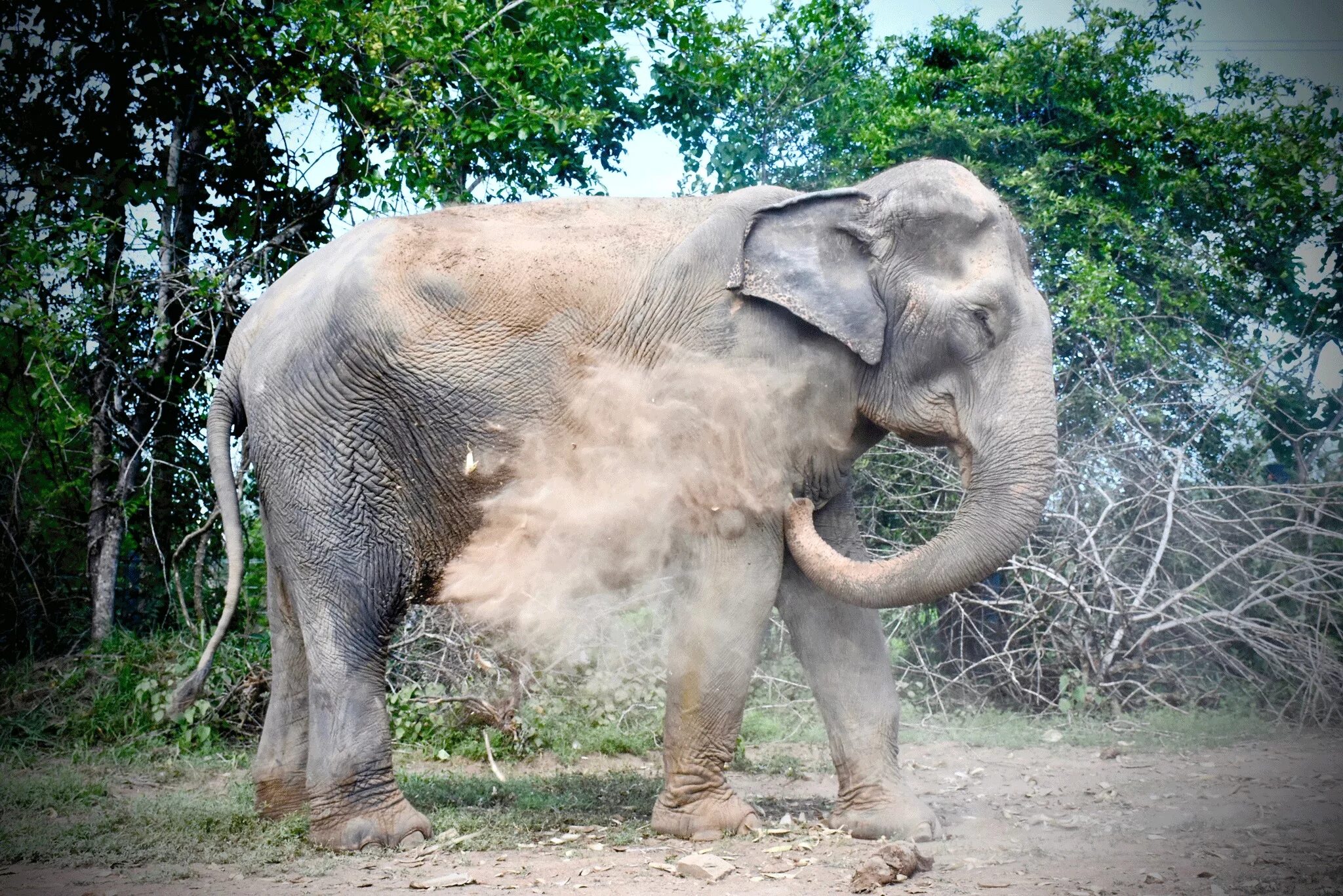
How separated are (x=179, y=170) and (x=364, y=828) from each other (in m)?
6.48

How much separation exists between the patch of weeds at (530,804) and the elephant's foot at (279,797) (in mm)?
676

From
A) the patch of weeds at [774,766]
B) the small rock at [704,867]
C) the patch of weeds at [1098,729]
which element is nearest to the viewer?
the small rock at [704,867]

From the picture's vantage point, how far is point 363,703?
5.97 meters

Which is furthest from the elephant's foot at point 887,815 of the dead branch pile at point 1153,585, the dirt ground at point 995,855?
the dead branch pile at point 1153,585

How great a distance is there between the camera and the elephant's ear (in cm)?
587

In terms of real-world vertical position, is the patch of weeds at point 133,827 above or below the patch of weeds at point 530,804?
above

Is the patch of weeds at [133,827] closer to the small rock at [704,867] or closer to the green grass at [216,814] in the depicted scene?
the green grass at [216,814]

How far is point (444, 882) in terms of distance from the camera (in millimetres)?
5070

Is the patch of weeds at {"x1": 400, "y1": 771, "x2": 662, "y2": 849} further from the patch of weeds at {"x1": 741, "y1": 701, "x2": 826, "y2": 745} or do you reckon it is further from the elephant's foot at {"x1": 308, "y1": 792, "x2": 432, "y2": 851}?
the patch of weeds at {"x1": 741, "y1": 701, "x2": 826, "y2": 745}

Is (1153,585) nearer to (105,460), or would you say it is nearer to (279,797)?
(279,797)

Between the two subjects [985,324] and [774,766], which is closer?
[985,324]

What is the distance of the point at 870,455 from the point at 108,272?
6268 mm

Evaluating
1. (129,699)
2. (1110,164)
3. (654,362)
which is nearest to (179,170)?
(129,699)

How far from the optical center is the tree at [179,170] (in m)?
9.36
